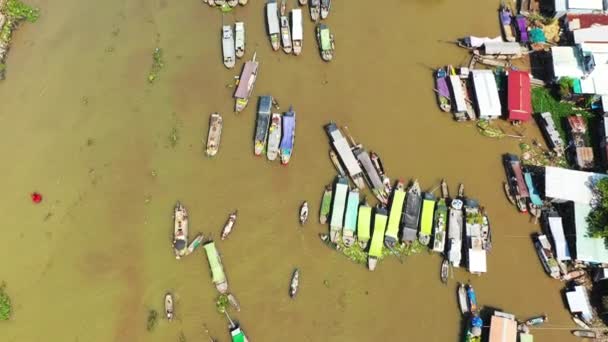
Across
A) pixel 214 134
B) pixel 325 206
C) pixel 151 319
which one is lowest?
pixel 151 319

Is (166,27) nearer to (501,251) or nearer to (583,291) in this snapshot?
(501,251)

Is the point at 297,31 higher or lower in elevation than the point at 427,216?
higher

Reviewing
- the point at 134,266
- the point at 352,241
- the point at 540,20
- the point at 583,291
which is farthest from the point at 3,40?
the point at 583,291

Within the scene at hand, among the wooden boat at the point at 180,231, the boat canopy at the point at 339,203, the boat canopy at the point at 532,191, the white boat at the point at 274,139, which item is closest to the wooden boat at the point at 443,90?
the boat canopy at the point at 532,191

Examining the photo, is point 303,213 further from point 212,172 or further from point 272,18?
point 272,18

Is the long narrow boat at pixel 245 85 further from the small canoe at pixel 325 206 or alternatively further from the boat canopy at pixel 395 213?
the boat canopy at pixel 395 213

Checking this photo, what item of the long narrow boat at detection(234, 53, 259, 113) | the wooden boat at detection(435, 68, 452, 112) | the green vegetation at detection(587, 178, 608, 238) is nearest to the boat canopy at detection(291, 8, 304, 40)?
the long narrow boat at detection(234, 53, 259, 113)

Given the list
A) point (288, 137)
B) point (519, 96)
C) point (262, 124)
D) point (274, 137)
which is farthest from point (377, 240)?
point (519, 96)
